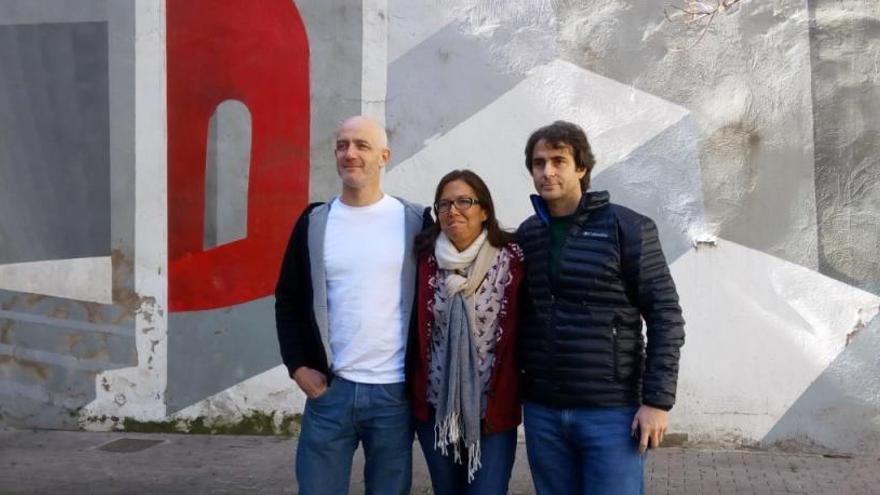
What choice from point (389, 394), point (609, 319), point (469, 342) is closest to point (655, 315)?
point (609, 319)

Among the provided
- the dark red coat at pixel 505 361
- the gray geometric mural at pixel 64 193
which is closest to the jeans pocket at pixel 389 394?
the dark red coat at pixel 505 361

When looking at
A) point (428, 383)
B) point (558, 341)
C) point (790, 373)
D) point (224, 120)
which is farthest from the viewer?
point (224, 120)

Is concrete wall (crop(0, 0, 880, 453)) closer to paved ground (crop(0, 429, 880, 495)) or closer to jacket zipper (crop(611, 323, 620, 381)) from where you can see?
paved ground (crop(0, 429, 880, 495))

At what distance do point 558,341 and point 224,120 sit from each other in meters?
4.56

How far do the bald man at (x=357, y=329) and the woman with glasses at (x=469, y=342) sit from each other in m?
0.12

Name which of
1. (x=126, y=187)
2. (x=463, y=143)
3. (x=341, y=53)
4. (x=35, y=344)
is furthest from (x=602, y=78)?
(x=35, y=344)

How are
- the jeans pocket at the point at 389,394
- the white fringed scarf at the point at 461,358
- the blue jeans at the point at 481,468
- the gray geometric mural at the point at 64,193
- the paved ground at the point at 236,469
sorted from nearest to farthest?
the white fringed scarf at the point at 461,358 → the blue jeans at the point at 481,468 → the jeans pocket at the point at 389,394 → the paved ground at the point at 236,469 → the gray geometric mural at the point at 64,193

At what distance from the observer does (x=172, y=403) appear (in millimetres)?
7711

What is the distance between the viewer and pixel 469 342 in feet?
12.3

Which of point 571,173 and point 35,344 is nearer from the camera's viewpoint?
point 571,173

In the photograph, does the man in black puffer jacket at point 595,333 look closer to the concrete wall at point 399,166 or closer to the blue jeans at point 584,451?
the blue jeans at point 584,451

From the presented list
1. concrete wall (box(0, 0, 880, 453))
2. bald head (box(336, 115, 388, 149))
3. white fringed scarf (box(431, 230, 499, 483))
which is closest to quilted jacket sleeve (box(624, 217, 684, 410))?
white fringed scarf (box(431, 230, 499, 483))

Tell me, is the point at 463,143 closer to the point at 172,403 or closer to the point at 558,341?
the point at 172,403

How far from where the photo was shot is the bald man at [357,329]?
3961mm
